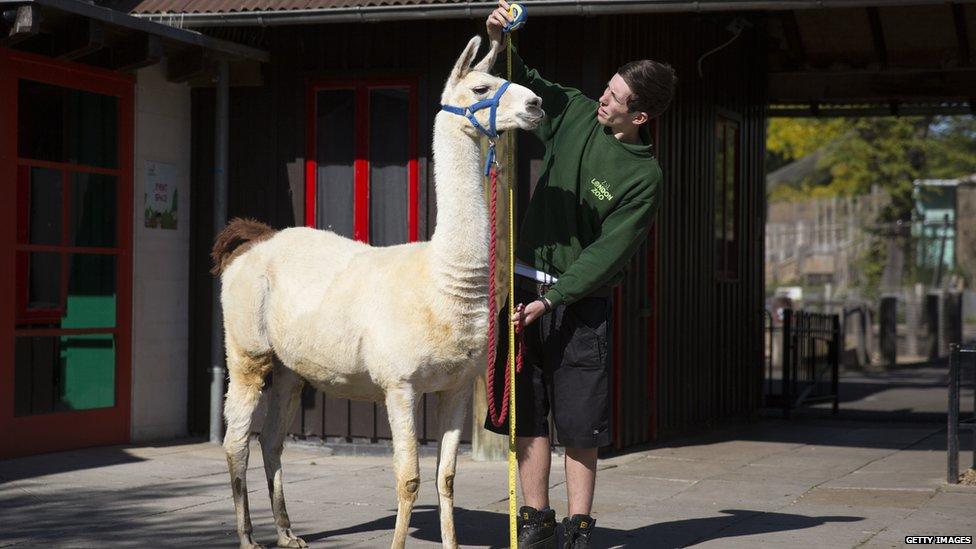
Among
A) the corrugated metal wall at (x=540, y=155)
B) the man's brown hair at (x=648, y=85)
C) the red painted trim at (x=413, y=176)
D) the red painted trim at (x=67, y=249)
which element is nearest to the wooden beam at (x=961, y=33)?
the corrugated metal wall at (x=540, y=155)

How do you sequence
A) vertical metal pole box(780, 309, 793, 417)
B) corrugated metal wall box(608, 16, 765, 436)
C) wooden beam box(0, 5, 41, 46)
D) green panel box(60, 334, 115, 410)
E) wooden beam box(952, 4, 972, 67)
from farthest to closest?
1. vertical metal pole box(780, 309, 793, 417)
2. wooden beam box(952, 4, 972, 67)
3. corrugated metal wall box(608, 16, 765, 436)
4. green panel box(60, 334, 115, 410)
5. wooden beam box(0, 5, 41, 46)

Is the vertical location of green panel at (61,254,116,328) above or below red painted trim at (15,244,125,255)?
below

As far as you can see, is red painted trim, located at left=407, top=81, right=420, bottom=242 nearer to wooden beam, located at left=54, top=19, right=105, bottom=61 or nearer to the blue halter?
wooden beam, located at left=54, top=19, right=105, bottom=61

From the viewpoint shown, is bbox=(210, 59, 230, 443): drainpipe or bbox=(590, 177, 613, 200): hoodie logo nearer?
bbox=(590, 177, 613, 200): hoodie logo

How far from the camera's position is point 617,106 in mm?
5656

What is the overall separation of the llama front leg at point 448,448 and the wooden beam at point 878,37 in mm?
8549

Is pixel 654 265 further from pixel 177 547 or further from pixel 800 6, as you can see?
pixel 177 547

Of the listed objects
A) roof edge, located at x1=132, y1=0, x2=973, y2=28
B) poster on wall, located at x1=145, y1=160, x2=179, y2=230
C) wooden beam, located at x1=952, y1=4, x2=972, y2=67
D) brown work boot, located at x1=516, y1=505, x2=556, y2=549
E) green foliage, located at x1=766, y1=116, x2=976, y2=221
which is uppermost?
green foliage, located at x1=766, y1=116, x2=976, y2=221

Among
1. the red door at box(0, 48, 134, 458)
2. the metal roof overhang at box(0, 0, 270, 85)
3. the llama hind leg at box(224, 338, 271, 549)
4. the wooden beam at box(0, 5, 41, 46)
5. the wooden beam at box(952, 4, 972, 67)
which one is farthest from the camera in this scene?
the wooden beam at box(952, 4, 972, 67)

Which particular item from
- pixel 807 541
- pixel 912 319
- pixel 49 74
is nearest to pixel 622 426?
pixel 807 541

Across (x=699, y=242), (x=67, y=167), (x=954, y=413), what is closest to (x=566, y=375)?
(x=954, y=413)

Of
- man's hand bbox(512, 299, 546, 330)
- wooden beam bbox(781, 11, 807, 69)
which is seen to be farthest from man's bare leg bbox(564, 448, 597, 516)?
wooden beam bbox(781, 11, 807, 69)

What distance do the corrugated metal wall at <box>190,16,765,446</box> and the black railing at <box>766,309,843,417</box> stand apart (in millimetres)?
1584
